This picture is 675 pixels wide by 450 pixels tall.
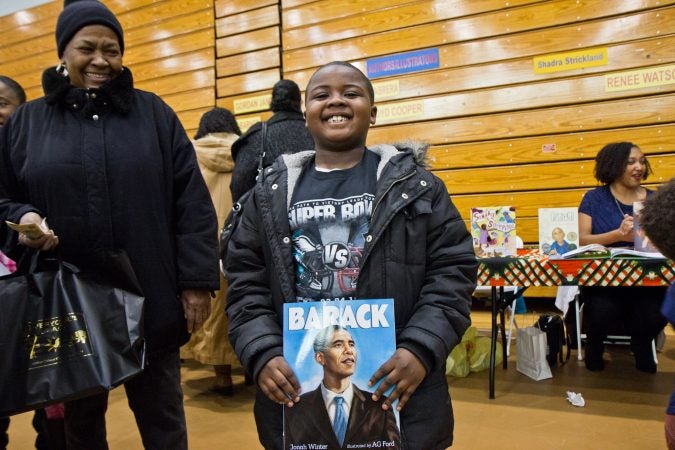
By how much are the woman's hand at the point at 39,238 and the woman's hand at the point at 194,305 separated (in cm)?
37

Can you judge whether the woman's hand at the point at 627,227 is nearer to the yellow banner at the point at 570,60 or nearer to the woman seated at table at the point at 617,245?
the woman seated at table at the point at 617,245

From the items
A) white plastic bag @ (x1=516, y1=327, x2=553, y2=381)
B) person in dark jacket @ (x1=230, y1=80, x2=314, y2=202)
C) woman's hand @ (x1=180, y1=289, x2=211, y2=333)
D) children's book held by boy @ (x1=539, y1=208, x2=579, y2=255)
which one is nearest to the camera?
woman's hand @ (x1=180, y1=289, x2=211, y2=333)

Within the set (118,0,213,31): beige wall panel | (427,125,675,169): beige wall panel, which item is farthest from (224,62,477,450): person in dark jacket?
(118,0,213,31): beige wall panel

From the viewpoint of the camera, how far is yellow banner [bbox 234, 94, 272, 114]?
621 cm

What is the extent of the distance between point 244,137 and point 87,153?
128 cm

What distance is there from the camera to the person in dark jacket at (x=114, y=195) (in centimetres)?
135

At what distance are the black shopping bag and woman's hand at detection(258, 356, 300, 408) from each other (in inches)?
16.2

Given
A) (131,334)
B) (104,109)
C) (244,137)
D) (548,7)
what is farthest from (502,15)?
(131,334)

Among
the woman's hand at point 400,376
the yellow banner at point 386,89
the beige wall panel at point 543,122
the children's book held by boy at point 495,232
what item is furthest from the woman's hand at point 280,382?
the yellow banner at point 386,89

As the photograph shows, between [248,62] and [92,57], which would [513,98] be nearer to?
[248,62]

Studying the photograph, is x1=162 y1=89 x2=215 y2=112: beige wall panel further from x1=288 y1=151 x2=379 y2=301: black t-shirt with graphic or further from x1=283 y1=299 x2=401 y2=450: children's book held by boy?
x1=283 y1=299 x2=401 y2=450: children's book held by boy

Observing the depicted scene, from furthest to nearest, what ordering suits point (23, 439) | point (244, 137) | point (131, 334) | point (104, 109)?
point (244, 137), point (23, 439), point (104, 109), point (131, 334)

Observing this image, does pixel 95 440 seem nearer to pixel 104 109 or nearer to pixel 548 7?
pixel 104 109

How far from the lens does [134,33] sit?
23.1 feet
